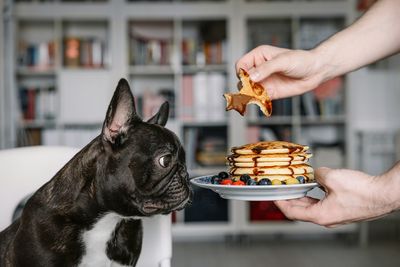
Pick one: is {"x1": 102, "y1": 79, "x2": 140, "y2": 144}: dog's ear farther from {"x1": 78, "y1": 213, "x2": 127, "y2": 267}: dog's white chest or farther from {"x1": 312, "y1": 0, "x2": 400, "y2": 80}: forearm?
{"x1": 312, "y1": 0, "x2": 400, "y2": 80}: forearm

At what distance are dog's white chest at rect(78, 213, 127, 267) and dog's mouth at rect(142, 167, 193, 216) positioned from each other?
103mm

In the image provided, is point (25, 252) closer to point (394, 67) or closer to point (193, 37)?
point (193, 37)

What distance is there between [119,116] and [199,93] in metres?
3.18

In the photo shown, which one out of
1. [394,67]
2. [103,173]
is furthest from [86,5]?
[103,173]

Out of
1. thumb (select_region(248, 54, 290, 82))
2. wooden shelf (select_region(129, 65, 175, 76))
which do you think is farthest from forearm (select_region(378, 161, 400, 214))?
wooden shelf (select_region(129, 65, 175, 76))

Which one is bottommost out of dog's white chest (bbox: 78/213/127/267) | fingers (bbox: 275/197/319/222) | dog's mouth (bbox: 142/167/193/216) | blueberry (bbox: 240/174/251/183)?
dog's white chest (bbox: 78/213/127/267)

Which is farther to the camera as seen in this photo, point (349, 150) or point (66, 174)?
point (349, 150)

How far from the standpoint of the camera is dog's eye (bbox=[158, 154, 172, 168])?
100 cm

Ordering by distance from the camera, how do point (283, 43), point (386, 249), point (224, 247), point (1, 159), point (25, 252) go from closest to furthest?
point (25, 252) → point (1, 159) → point (386, 249) → point (224, 247) → point (283, 43)

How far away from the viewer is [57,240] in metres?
0.96

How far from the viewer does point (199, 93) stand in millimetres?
4148

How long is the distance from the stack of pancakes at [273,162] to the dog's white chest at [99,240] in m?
0.29

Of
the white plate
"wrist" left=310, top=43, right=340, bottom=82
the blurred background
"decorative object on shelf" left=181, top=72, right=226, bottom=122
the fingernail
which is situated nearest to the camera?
the white plate

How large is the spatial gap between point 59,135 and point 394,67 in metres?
3.08
